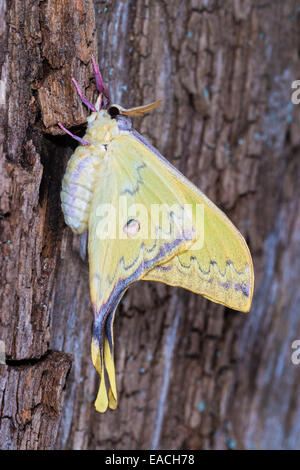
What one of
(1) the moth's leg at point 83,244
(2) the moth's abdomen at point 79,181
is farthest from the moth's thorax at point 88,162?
(1) the moth's leg at point 83,244

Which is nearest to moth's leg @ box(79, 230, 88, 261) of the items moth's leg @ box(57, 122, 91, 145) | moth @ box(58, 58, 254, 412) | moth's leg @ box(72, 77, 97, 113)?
moth @ box(58, 58, 254, 412)

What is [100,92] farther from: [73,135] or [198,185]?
[198,185]

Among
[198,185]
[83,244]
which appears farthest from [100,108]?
[198,185]

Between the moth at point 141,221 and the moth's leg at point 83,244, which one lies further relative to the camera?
the moth's leg at point 83,244

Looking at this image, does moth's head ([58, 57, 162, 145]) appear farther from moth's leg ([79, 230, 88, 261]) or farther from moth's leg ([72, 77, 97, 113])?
moth's leg ([79, 230, 88, 261])

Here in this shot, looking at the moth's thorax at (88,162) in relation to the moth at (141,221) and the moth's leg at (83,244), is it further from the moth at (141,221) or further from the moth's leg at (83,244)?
the moth's leg at (83,244)

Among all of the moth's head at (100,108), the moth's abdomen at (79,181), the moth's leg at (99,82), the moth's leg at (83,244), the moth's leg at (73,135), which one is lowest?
the moth's leg at (83,244)
